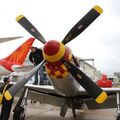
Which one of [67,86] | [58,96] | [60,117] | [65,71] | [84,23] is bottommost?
[60,117]

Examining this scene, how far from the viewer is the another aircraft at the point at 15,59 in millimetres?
23625

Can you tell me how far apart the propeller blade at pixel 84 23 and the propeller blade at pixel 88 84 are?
75 cm

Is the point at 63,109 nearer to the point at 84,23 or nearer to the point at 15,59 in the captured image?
the point at 84,23

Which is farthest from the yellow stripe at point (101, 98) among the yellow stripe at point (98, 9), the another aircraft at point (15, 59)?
the another aircraft at point (15, 59)

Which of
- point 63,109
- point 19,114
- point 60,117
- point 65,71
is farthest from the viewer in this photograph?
point 60,117

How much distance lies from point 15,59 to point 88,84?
17.4 metres

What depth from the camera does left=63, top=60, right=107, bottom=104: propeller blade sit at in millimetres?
6938

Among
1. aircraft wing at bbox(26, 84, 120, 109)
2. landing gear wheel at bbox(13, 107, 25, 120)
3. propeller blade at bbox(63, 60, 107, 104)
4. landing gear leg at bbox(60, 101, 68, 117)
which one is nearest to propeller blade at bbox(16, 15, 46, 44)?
propeller blade at bbox(63, 60, 107, 104)

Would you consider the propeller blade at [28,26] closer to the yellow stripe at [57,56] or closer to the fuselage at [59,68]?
the fuselage at [59,68]

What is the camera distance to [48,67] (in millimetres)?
7676

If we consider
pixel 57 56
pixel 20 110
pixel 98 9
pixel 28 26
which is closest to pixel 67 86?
pixel 20 110

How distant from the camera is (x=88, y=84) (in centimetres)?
730

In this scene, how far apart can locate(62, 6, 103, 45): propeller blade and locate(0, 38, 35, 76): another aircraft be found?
16.0m

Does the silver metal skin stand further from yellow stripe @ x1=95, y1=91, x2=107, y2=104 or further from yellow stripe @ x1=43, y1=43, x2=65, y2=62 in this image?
yellow stripe @ x1=95, y1=91, x2=107, y2=104
